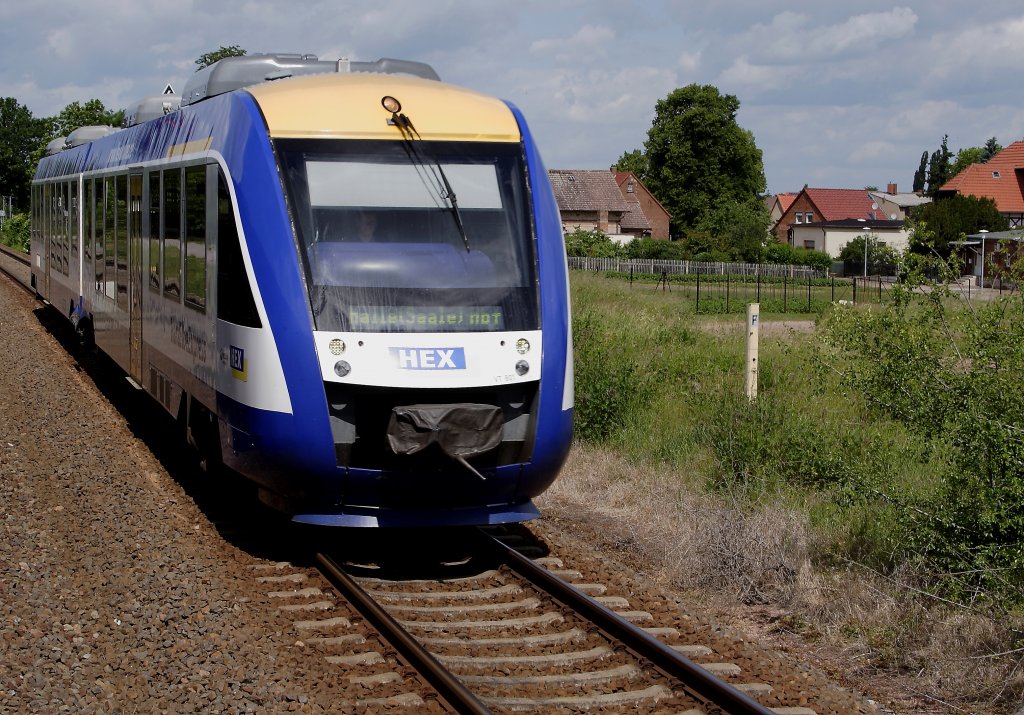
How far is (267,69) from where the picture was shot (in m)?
11.0

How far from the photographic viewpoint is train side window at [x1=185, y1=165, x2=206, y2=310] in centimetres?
920

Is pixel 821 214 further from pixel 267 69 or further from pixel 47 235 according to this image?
pixel 267 69

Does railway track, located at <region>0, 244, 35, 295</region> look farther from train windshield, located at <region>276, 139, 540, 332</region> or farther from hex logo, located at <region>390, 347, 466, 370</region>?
hex logo, located at <region>390, 347, 466, 370</region>

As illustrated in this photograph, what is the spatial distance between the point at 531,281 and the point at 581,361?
20.5ft

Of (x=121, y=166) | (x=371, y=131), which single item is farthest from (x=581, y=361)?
(x=371, y=131)

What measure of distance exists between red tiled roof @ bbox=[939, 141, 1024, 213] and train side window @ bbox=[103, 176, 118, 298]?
70.1 m

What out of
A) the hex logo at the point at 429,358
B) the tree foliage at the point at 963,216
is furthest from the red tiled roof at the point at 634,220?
the hex logo at the point at 429,358

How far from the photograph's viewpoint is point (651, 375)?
615 inches

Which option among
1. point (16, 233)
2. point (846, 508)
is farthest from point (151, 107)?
point (16, 233)

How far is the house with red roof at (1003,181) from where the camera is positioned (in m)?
76.4

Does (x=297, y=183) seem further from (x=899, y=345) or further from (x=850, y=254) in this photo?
(x=850, y=254)

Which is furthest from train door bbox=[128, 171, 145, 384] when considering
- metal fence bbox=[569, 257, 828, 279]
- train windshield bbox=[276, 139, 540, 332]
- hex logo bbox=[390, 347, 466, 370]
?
Answer: metal fence bbox=[569, 257, 828, 279]

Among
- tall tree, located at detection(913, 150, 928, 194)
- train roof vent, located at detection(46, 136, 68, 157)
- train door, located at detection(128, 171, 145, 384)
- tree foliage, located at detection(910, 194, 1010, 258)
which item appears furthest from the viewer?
tall tree, located at detection(913, 150, 928, 194)

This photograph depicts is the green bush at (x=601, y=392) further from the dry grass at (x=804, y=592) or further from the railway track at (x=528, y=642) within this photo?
the railway track at (x=528, y=642)
